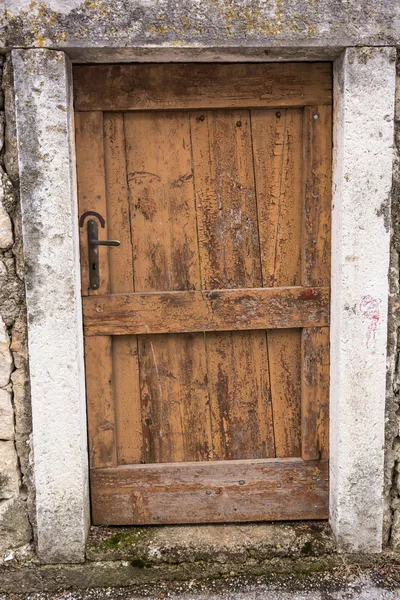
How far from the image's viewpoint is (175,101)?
230 centimetres

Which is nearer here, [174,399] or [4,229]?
[4,229]

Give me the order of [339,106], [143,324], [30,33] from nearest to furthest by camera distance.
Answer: [30,33] < [339,106] < [143,324]

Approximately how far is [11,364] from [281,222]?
1355 mm

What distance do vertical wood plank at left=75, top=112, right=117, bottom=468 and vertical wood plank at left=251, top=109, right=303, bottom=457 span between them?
2.31 feet

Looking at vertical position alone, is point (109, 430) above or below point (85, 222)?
below

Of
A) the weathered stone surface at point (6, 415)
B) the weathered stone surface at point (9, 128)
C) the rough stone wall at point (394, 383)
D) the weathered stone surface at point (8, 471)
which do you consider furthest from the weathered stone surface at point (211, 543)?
the weathered stone surface at point (9, 128)

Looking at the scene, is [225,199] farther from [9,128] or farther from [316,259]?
[9,128]

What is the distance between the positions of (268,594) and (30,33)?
8.03ft

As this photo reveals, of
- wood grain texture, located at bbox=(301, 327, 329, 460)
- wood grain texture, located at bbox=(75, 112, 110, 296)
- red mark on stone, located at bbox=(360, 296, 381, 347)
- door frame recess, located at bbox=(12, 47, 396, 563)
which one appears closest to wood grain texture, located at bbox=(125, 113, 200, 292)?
wood grain texture, located at bbox=(75, 112, 110, 296)

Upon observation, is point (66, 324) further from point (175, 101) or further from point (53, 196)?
point (175, 101)

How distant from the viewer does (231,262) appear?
244cm

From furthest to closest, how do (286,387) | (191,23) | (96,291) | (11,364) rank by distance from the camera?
(286,387)
(96,291)
(11,364)
(191,23)

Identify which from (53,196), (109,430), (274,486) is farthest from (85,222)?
(274,486)

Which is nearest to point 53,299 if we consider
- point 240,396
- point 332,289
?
point 240,396
